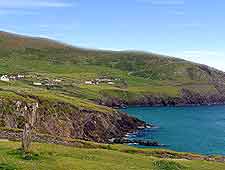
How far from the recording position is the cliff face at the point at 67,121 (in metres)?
126

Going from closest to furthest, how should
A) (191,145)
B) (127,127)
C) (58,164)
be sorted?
(58,164)
(191,145)
(127,127)

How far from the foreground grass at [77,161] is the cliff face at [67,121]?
70819 mm

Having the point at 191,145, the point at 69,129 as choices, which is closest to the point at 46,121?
the point at 69,129

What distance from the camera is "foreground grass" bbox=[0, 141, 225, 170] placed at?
131 feet

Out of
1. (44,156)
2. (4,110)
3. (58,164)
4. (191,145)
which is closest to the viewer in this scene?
(58,164)

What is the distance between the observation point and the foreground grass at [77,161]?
39938 mm

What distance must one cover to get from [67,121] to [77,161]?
9972 centimetres

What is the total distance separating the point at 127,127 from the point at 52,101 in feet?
125

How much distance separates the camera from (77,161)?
44250mm

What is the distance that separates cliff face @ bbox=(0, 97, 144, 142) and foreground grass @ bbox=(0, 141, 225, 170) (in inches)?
2788

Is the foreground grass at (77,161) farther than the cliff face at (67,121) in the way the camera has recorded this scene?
No

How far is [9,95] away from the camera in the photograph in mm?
138125

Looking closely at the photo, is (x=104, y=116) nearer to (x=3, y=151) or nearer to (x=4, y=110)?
(x=4, y=110)

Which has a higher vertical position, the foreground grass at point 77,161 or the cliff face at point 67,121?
the foreground grass at point 77,161
